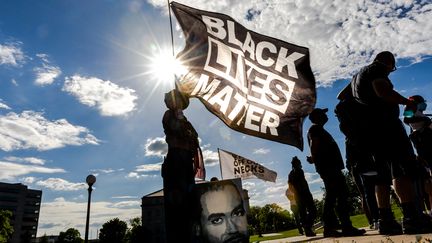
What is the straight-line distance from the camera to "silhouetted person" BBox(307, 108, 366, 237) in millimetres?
5242

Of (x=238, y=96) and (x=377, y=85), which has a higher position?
(x=238, y=96)

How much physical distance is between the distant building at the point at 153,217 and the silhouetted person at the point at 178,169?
10642 centimetres

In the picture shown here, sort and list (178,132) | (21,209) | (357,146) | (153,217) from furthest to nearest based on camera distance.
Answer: (21,209), (153,217), (357,146), (178,132)

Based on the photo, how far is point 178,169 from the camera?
4.24 meters

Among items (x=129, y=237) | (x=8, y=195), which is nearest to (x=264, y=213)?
(x=129, y=237)

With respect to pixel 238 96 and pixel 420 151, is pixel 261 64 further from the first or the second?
pixel 420 151

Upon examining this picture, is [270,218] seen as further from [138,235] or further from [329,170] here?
[329,170]

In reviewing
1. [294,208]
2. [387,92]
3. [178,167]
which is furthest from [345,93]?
[294,208]

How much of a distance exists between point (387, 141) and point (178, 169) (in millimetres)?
2691

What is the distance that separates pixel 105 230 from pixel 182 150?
112817mm

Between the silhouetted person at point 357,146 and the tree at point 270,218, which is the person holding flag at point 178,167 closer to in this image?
the silhouetted person at point 357,146

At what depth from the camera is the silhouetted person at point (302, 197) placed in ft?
24.2

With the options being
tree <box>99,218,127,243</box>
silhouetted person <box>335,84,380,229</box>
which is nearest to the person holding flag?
silhouetted person <box>335,84,380,229</box>

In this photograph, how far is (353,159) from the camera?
6035 millimetres
